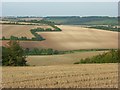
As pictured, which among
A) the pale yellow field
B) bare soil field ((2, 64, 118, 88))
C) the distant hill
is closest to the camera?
bare soil field ((2, 64, 118, 88))

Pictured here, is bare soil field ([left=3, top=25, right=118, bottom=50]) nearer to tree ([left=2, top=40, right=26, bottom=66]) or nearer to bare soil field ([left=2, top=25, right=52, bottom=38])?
bare soil field ([left=2, top=25, right=52, bottom=38])

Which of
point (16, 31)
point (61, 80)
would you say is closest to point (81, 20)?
point (16, 31)

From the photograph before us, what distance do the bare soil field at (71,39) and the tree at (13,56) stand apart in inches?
505

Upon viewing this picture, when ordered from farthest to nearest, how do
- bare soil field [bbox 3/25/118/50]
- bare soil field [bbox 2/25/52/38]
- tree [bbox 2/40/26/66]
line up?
bare soil field [bbox 2/25/52/38] → bare soil field [bbox 3/25/118/50] → tree [bbox 2/40/26/66]

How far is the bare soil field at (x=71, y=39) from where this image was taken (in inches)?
1913

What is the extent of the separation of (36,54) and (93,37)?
15.9m

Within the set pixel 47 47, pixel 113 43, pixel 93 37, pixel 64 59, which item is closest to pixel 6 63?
pixel 64 59

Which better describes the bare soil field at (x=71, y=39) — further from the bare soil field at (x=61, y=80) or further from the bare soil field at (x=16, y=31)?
the bare soil field at (x=61, y=80)

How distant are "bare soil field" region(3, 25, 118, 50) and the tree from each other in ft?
42.1

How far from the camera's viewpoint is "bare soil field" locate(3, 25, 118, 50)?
1913 inches

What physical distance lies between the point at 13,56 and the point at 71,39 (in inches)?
986

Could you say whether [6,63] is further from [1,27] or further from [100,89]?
[1,27]

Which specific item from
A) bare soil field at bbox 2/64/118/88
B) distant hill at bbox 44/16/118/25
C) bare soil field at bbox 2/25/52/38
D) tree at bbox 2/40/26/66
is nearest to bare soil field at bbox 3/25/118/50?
bare soil field at bbox 2/25/52/38

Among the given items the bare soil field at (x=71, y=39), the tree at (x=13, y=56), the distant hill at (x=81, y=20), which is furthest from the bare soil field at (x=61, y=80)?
the distant hill at (x=81, y=20)
